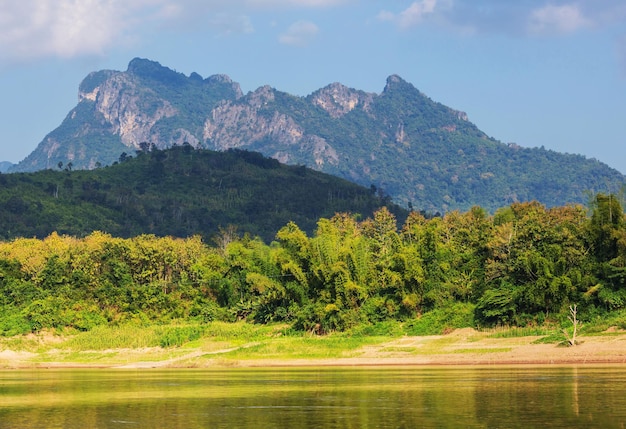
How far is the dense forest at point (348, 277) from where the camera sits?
62.9 m

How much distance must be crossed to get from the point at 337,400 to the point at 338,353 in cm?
2754

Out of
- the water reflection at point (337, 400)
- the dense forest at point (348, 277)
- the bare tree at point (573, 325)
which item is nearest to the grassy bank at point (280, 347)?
the bare tree at point (573, 325)

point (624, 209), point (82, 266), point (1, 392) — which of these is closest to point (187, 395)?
point (1, 392)

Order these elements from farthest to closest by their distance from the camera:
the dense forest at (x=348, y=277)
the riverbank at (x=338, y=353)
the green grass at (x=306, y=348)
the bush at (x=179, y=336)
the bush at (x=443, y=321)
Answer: the bush at (x=179, y=336), the bush at (x=443, y=321), the green grass at (x=306, y=348), the dense forest at (x=348, y=277), the riverbank at (x=338, y=353)

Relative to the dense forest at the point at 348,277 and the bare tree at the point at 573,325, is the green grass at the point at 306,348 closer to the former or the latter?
the dense forest at the point at 348,277

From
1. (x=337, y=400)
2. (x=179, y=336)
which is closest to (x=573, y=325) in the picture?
(x=337, y=400)

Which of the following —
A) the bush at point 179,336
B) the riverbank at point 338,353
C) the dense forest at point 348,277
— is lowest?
the riverbank at point 338,353

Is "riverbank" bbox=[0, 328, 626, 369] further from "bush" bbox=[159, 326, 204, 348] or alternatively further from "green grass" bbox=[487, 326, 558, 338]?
"bush" bbox=[159, 326, 204, 348]

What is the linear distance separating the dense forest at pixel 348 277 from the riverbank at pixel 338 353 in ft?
9.98

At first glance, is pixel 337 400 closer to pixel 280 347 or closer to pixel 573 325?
pixel 573 325

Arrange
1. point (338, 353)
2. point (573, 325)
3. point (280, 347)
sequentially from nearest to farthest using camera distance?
point (573, 325) < point (338, 353) < point (280, 347)

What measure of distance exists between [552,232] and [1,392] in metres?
38.5

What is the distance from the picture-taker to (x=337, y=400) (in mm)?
37125

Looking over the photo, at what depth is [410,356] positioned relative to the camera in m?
60.5
